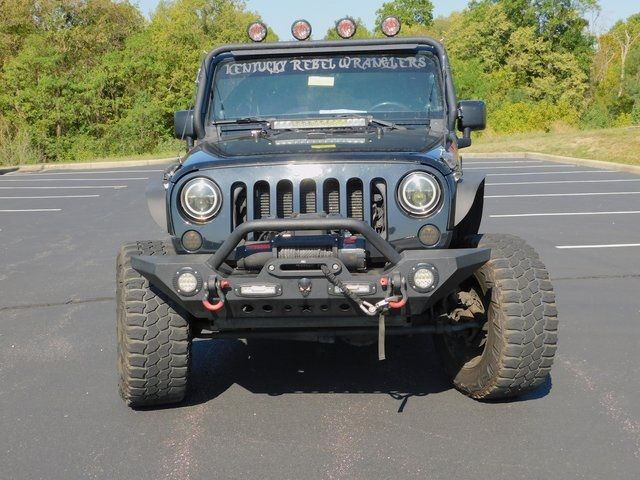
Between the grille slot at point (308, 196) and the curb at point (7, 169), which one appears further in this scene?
the curb at point (7, 169)

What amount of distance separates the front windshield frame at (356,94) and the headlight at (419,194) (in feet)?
3.68

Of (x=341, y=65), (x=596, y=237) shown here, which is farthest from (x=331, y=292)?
(x=596, y=237)

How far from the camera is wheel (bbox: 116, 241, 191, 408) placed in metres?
3.97

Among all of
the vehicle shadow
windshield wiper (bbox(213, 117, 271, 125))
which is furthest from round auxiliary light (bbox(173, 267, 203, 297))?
windshield wiper (bbox(213, 117, 271, 125))

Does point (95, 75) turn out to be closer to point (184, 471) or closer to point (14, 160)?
point (14, 160)

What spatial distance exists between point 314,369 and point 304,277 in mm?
1439

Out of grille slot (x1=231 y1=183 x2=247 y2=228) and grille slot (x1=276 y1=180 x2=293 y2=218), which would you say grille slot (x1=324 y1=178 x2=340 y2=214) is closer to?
grille slot (x1=276 y1=180 x2=293 y2=218)

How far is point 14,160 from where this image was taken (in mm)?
26109

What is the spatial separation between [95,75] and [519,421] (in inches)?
1293

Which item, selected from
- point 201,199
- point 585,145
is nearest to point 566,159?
point 585,145

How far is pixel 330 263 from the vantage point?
3566 millimetres

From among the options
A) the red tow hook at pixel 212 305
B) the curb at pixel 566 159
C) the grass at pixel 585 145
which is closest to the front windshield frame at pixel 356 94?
the red tow hook at pixel 212 305

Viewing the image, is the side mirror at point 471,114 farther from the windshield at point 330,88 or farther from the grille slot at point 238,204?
the grille slot at point 238,204

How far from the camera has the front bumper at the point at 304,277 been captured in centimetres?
354
